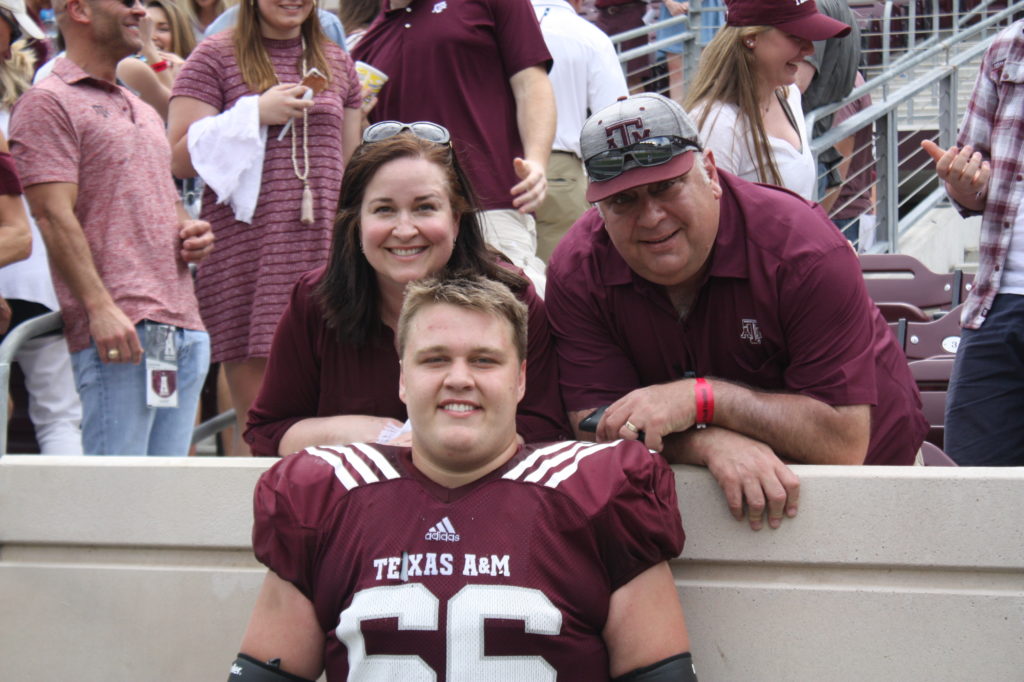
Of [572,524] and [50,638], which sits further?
[50,638]

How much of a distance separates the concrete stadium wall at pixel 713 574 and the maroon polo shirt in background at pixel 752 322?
27 cm

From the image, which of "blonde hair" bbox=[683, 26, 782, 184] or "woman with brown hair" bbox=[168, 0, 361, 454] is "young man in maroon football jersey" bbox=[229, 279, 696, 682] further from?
"blonde hair" bbox=[683, 26, 782, 184]

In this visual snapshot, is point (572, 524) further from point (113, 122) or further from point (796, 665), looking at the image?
point (113, 122)

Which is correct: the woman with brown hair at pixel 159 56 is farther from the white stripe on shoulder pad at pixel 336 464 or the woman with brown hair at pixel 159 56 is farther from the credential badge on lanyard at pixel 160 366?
the white stripe on shoulder pad at pixel 336 464

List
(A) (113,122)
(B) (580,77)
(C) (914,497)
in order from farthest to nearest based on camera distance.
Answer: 1. (B) (580,77)
2. (A) (113,122)
3. (C) (914,497)

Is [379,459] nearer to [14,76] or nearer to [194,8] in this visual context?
[14,76]

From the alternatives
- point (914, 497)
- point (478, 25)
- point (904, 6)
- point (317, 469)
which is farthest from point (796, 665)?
point (904, 6)

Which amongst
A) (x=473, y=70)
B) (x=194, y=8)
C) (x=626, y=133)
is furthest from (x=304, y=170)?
(x=194, y=8)

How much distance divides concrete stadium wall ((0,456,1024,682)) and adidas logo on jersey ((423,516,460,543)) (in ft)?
1.94

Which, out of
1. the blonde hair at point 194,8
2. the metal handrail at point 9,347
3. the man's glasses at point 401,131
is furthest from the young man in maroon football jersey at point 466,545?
the blonde hair at point 194,8

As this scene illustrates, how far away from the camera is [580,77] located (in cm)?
495

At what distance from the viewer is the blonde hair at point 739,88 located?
156 inches

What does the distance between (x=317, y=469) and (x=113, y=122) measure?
6.07 feet

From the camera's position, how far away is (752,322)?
2871mm
